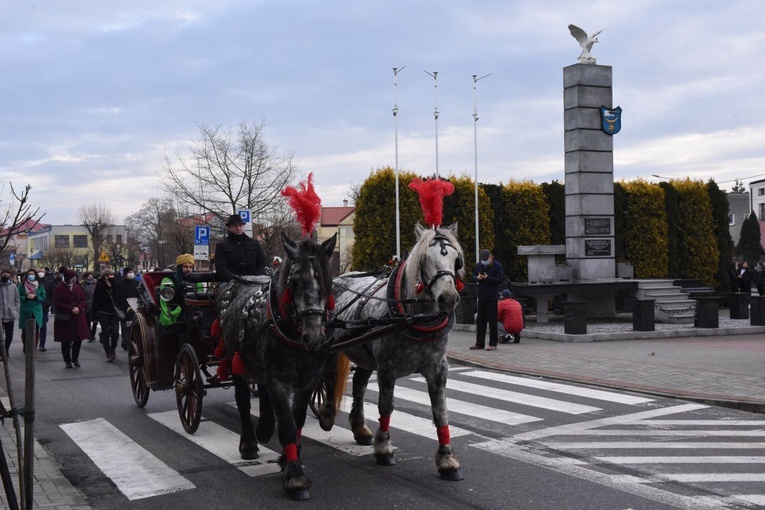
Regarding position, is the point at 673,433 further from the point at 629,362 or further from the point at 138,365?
the point at 138,365

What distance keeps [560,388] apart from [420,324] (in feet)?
17.4

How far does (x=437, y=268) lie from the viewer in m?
6.32

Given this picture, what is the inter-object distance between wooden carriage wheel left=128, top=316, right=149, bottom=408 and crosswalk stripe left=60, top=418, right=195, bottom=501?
79 centimetres

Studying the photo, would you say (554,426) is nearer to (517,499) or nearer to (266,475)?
(517,499)

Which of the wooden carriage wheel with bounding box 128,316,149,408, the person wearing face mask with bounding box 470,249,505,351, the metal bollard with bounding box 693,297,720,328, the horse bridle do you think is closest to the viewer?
the horse bridle

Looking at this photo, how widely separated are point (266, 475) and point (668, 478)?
3317 mm

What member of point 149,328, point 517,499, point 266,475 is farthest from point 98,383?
point 517,499

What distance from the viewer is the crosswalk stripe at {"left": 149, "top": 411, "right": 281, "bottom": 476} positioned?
6.98 m

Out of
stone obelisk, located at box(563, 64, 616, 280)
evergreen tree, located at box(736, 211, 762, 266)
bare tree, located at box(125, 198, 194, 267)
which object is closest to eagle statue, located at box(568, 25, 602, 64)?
stone obelisk, located at box(563, 64, 616, 280)

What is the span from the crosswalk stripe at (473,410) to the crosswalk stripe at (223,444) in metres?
2.06

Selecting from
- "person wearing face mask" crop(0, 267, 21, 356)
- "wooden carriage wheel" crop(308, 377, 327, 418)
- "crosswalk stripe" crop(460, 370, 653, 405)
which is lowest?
"crosswalk stripe" crop(460, 370, 653, 405)

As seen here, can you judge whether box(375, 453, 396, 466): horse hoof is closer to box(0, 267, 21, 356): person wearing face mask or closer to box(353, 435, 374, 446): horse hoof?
box(353, 435, 374, 446): horse hoof

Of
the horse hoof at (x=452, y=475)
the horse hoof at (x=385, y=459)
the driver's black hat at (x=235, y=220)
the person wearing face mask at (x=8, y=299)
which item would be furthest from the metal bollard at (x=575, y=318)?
the person wearing face mask at (x=8, y=299)

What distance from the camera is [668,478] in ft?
21.0
